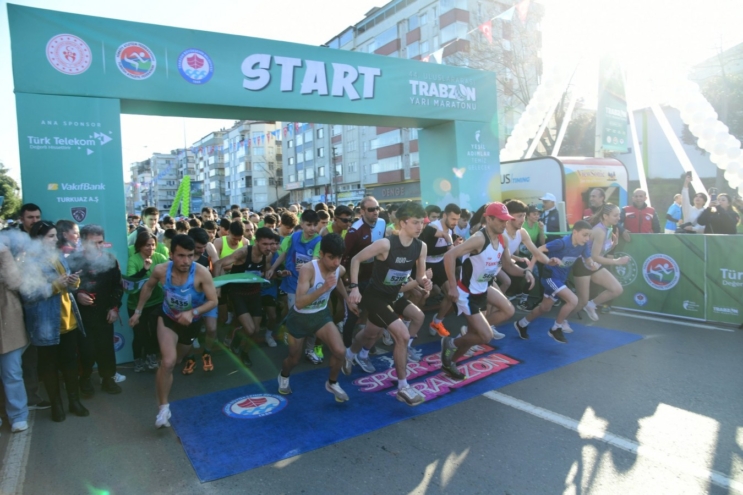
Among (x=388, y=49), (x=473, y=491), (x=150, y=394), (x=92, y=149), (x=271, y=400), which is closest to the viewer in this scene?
(x=473, y=491)

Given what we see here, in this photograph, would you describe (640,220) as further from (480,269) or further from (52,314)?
(52,314)

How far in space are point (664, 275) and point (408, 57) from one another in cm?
4110

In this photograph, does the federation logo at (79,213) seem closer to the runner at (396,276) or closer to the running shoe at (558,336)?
the runner at (396,276)

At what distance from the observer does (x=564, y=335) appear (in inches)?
267

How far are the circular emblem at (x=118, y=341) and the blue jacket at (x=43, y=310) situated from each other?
5.91 feet

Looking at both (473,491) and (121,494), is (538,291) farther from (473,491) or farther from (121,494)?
(121,494)

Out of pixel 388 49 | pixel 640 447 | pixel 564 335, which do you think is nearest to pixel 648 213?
pixel 564 335

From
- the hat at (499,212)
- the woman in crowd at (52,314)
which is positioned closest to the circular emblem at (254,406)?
the woman in crowd at (52,314)

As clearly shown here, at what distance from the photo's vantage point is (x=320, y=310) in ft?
15.4

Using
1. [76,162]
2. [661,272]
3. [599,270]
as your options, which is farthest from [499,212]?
[76,162]

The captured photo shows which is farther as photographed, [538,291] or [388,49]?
[388,49]

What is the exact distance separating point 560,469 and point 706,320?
216 inches

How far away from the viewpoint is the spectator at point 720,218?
920 cm

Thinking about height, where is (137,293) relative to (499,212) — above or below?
below
